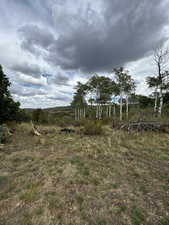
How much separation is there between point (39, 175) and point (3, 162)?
1.79 m

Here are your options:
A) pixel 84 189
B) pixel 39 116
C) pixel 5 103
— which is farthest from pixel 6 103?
pixel 84 189

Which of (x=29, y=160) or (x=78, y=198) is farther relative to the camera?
(x=29, y=160)

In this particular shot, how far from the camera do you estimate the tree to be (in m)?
11.3

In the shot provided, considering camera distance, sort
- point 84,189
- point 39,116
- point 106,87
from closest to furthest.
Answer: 1. point 84,189
2. point 39,116
3. point 106,87

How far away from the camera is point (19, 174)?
334 centimetres

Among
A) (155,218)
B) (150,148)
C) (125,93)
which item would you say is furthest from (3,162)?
(125,93)

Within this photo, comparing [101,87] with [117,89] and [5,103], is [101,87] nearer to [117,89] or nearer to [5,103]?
[117,89]

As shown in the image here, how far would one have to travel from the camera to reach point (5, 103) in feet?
38.0

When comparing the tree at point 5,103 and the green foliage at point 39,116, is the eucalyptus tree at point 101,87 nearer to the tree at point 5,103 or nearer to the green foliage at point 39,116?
the green foliage at point 39,116

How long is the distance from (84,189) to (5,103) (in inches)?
466

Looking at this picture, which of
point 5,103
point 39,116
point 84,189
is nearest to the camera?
point 84,189

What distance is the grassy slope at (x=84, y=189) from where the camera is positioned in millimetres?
2004

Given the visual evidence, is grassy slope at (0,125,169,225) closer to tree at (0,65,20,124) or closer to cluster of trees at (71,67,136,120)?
tree at (0,65,20,124)

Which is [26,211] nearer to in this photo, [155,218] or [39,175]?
[39,175]
